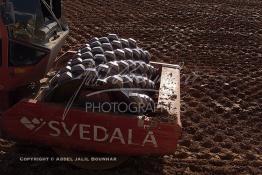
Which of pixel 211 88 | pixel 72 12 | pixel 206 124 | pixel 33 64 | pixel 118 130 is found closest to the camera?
pixel 118 130

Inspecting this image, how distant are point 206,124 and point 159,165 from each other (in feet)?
3.91

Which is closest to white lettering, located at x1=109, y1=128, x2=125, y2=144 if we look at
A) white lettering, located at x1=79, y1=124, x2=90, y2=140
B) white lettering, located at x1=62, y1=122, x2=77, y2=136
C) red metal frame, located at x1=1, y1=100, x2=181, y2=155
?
red metal frame, located at x1=1, y1=100, x2=181, y2=155

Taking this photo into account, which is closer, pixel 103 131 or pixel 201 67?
pixel 103 131

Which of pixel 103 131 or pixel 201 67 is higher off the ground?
pixel 103 131

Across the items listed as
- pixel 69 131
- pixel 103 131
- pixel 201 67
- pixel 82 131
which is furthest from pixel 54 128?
pixel 201 67

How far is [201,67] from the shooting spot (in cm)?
768

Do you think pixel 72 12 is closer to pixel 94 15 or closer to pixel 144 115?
pixel 94 15

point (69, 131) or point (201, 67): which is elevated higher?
point (69, 131)

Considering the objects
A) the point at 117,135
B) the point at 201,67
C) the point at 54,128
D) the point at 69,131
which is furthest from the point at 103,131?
the point at 201,67

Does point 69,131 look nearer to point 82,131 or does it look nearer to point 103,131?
point 82,131

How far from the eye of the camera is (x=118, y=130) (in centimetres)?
423

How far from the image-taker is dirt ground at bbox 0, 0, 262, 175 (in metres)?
4.81

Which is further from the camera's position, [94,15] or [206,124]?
[94,15]

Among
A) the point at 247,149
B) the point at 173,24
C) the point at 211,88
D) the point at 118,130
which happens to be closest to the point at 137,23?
the point at 173,24
